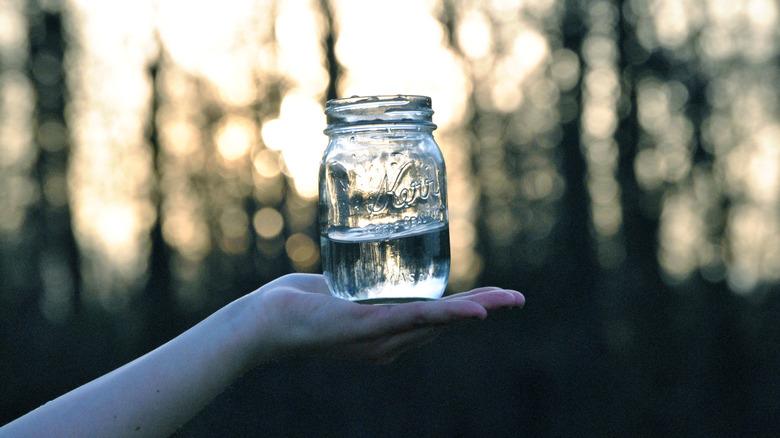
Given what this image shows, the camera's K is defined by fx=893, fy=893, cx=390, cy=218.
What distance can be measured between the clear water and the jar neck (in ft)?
0.90

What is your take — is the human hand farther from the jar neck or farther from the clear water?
the jar neck

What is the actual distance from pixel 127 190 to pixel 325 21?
11.4 ft

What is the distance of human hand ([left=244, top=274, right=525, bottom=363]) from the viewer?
185 cm

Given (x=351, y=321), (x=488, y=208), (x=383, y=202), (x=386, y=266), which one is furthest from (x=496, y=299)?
Answer: (x=488, y=208)

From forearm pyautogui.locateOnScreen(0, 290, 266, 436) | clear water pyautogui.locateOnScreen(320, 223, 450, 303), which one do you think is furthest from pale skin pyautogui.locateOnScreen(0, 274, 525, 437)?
clear water pyautogui.locateOnScreen(320, 223, 450, 303)

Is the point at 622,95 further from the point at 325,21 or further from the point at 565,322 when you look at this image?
the point at 325,21

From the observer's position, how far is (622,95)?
12.6 m

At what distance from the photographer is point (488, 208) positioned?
39.7 ft

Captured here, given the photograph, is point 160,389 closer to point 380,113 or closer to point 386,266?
point 386,266

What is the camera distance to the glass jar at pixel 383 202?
2.35 metres

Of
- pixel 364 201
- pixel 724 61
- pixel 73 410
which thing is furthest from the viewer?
pixel 724 61

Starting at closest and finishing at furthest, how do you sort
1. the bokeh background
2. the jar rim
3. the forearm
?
the forearm < the jar rim < the bokeh background

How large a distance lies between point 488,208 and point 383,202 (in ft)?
32.1

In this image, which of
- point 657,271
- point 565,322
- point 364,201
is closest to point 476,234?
point 565,322
